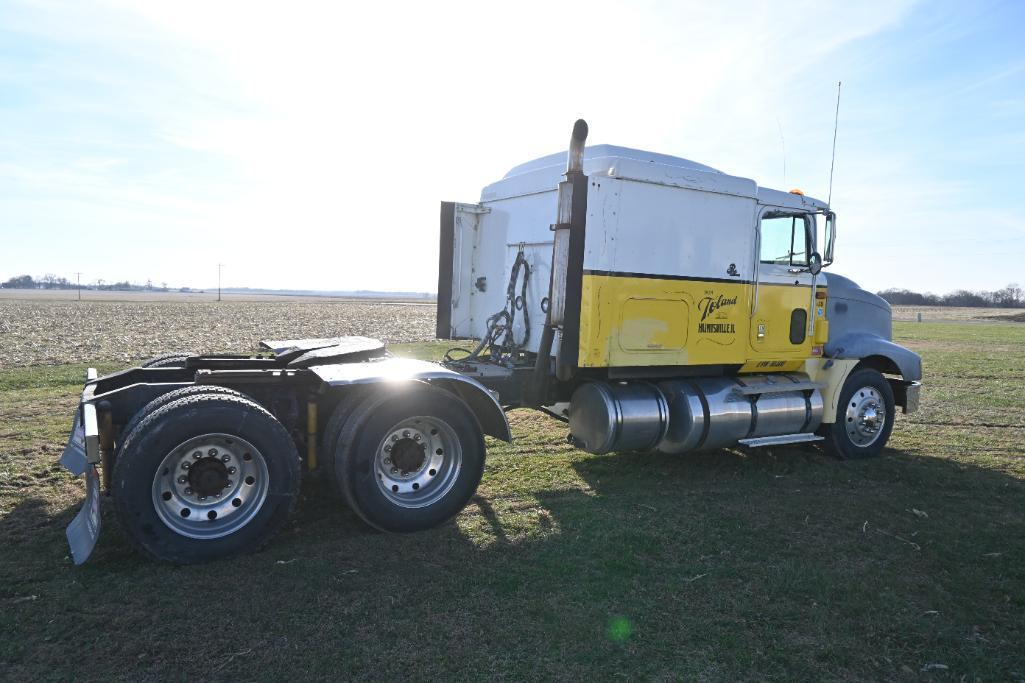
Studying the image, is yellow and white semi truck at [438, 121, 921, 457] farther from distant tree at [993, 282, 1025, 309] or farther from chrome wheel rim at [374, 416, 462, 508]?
distant tree at [993, 282, 1025, 309]

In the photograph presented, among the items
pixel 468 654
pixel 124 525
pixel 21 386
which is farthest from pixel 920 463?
pixel 21 386

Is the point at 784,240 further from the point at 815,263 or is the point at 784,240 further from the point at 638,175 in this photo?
the point at 638,175

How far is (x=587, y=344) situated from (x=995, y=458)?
590cm

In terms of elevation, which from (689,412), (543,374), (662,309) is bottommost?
(689,412)

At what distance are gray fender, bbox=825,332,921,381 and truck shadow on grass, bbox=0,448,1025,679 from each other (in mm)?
2360

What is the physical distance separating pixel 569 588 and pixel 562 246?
3.27m

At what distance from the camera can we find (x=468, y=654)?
3779 mm

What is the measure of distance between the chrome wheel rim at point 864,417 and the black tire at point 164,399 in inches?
287

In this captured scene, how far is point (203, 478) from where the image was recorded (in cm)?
493

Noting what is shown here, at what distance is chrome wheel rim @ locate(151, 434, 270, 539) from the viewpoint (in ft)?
15.9

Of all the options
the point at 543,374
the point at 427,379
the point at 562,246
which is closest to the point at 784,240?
the point at 562,246

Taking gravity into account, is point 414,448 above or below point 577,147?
below

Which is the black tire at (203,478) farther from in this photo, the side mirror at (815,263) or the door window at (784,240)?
the side mirror at (815,263)

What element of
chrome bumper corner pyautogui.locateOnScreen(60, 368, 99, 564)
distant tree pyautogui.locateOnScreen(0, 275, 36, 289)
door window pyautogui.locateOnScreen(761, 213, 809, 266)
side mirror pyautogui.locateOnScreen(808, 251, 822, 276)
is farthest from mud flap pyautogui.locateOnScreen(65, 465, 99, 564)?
distant tree pyautogui.locateOnScreen(0, 275, 36, 289)
